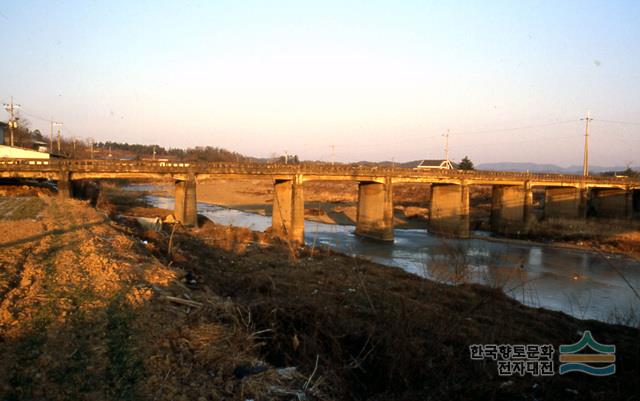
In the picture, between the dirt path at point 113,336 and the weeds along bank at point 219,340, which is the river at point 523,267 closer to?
the weeds along bank at point 219,340

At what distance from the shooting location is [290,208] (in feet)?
134

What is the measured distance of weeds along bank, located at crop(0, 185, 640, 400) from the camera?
5.30m

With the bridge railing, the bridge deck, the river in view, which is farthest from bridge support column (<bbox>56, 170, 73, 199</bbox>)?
the river

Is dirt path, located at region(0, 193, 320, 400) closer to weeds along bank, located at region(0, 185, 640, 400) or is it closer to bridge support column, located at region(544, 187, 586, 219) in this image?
weeds along bank, located at region(0, 185, 640, 400)

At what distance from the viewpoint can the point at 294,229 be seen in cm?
3841

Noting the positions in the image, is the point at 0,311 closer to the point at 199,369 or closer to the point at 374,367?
the point at 199,369

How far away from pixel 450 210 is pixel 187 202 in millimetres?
28269

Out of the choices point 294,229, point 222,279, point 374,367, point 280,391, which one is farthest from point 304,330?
point 294,229

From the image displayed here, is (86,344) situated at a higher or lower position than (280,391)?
higher

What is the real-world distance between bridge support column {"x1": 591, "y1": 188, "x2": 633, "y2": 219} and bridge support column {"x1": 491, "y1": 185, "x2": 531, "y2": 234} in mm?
16118

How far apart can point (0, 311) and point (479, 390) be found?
279 inches

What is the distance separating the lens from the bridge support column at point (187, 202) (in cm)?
3462

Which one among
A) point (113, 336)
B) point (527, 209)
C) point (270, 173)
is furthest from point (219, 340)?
point (527, 209)

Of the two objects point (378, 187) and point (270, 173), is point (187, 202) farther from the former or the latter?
point (378, 187)
